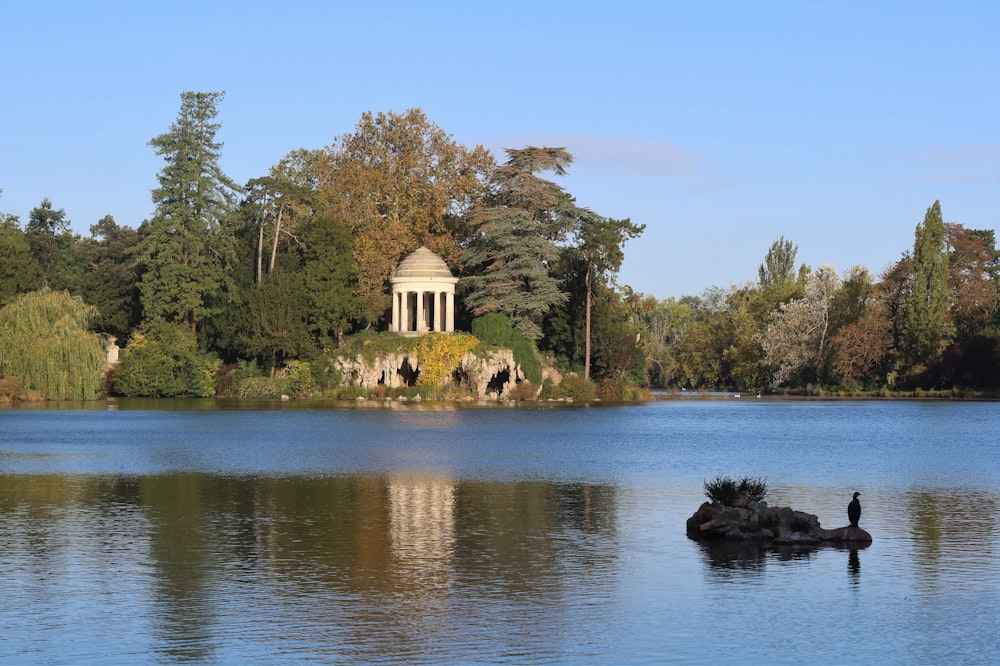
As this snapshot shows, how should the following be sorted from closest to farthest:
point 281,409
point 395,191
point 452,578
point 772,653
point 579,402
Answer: point 772,653, point 452,578, point 281,409, point 579,402, point 395,191

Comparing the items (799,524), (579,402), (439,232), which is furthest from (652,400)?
(799,524)

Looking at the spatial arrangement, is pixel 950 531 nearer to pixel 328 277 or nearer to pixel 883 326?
pixel 328 277

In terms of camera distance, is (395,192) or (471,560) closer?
(471,560)

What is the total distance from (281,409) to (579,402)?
23.5m

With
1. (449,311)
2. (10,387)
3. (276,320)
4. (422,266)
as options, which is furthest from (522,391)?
(10,387)

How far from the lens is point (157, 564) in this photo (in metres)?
21.0

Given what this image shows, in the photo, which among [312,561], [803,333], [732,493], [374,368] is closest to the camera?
[312,561]

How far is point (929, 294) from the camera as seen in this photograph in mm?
100250

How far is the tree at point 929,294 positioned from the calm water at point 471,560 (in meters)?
55.7

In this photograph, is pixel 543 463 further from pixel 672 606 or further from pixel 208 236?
pixel 208 236

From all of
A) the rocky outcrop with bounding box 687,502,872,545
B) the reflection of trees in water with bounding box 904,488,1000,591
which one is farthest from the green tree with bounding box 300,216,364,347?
the rocky outcrop with bounding box 687,502,872,545

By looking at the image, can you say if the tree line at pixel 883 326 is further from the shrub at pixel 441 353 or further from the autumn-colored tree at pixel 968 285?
the shrub at pixel 441 353

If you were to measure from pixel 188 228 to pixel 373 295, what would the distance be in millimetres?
15192

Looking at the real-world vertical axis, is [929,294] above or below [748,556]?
above
